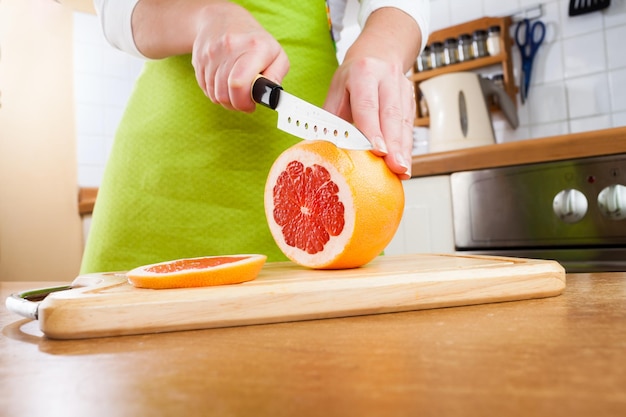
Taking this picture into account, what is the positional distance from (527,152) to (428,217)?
0.95 ft

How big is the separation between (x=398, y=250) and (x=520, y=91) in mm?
933

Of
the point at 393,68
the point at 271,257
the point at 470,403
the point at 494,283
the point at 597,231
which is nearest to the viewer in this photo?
the point at 470,403

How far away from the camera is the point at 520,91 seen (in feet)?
6.81

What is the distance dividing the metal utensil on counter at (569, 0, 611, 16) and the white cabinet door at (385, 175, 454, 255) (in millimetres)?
973

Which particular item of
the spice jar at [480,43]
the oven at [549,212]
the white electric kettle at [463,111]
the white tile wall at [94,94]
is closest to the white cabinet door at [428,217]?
the oven at [549,212]

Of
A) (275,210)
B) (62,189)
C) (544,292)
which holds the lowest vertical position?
(544,292)

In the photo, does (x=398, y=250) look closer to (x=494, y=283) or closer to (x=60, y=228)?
(x=494, y=283)

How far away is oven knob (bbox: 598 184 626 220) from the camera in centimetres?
120

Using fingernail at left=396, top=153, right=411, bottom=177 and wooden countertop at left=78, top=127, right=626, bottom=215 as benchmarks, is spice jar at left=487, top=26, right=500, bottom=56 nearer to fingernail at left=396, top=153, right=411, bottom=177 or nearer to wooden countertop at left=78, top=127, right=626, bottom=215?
wooden countertop at left=78, top=127, right=626, bottom=215

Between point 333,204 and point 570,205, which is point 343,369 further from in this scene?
point 570,205

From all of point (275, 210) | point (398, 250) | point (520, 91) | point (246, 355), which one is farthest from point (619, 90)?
point (246, 355)

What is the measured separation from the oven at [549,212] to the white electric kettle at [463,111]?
1.94ft

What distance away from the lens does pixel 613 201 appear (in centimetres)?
121

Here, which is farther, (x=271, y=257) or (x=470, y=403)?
(x=271, y=257)
